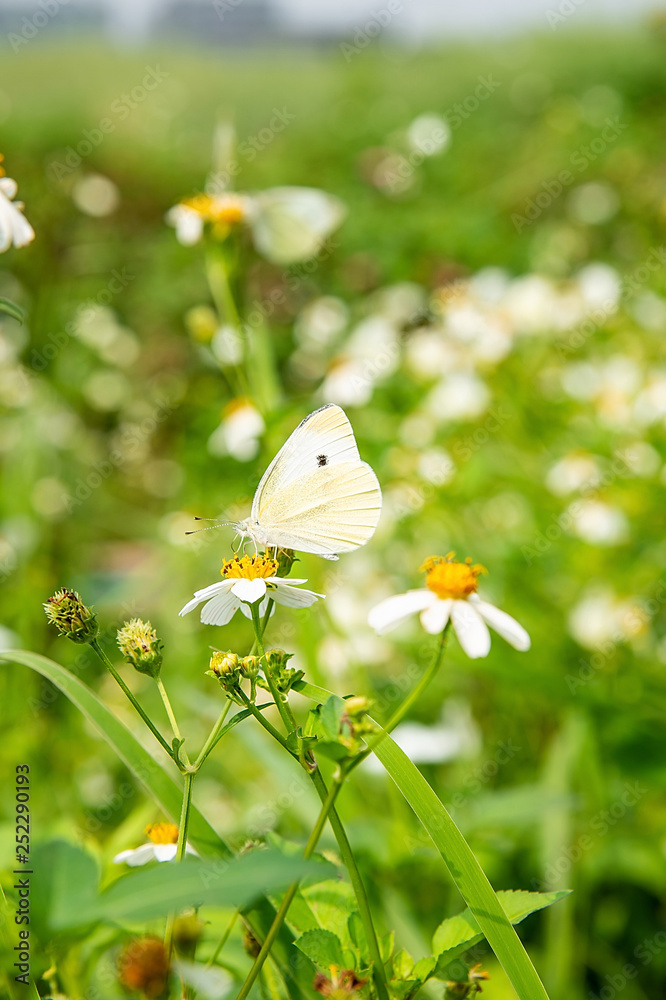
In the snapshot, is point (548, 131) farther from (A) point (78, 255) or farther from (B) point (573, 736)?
(B) point (573, 736)

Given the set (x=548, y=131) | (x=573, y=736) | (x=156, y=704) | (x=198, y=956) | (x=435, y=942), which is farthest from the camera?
(x=548, y=131)

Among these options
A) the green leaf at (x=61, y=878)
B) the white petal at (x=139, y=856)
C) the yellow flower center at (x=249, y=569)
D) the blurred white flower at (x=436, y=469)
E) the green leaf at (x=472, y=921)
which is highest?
the yellow flower center at (x=249, y=569)

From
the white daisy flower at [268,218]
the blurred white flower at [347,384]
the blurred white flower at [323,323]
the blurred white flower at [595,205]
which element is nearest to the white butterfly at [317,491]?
the white daisy flower at [268,218]

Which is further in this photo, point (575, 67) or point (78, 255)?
point (575, 67)

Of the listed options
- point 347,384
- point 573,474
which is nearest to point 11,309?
point 347,384

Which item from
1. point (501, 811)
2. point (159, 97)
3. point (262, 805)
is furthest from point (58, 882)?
point (159, 97)

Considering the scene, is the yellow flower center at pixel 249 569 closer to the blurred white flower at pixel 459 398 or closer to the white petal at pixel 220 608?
the white petal at pixel 220 608

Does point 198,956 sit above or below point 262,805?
above
